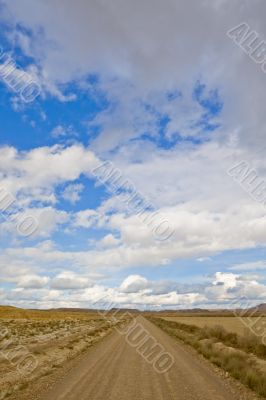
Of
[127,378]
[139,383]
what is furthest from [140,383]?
[127,378]

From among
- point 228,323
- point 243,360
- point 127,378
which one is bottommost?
point 228,323

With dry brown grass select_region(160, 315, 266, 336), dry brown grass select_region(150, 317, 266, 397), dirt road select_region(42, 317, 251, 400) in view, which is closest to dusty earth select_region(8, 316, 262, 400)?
dirt road select_region(42, 317, 251, 400)

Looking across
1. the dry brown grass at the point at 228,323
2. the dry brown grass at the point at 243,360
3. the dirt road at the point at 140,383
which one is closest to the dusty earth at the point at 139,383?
the dirt road at the point at 140,383

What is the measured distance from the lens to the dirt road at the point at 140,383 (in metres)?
13.5

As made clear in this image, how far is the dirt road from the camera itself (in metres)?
13.5

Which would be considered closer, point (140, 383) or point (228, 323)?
point (140, 383)

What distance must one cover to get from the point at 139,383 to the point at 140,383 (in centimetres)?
4

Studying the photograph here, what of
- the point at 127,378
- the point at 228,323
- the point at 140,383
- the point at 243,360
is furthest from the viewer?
the point at 228,323

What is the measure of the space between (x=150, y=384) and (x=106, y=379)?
6.57 ft

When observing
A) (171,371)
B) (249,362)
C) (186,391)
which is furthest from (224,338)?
(186,391)

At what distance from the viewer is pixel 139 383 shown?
15836 mm

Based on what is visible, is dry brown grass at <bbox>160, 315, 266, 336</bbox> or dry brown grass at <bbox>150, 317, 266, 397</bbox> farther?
dry brown grass at <bbox>160, 315, 266, 336</bbox>

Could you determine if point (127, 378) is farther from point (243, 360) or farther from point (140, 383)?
point (243, 360)

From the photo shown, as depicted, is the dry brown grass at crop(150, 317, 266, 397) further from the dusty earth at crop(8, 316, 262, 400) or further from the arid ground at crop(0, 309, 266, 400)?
the dusty earth at crop(8, 316, 262, 400)
